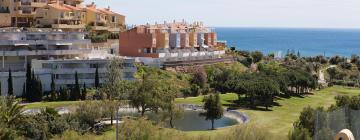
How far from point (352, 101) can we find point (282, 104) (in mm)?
17859

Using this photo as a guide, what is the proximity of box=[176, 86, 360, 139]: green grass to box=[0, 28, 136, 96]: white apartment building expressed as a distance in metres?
10.5

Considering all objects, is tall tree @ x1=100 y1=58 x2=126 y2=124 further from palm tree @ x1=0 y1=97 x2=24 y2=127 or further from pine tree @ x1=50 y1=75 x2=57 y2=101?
palm tree @ x1=0 y1=97 x2=24 y2=127

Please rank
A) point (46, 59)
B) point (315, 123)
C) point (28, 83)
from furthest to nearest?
point (46, 59) < point (28, 83) < point (315, 123)

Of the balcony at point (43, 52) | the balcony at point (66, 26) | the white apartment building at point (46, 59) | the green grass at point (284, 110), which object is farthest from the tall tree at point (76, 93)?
the balcony at point (66, 26)

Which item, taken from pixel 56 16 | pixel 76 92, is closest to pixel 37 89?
pixel 76 92

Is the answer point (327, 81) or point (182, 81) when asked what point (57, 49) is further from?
point (327, 81)

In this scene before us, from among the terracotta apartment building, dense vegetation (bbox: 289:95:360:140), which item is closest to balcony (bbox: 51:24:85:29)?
the terracotta apartment building

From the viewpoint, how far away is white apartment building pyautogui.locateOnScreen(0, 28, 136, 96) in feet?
189

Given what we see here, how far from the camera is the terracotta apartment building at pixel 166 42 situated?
246 ft

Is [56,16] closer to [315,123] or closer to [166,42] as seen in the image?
[166,42]

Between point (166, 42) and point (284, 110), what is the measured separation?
81.1ft

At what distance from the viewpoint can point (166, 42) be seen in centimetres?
7812

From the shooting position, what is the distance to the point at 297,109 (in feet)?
197

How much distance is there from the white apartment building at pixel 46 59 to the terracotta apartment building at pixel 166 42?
13219mm
